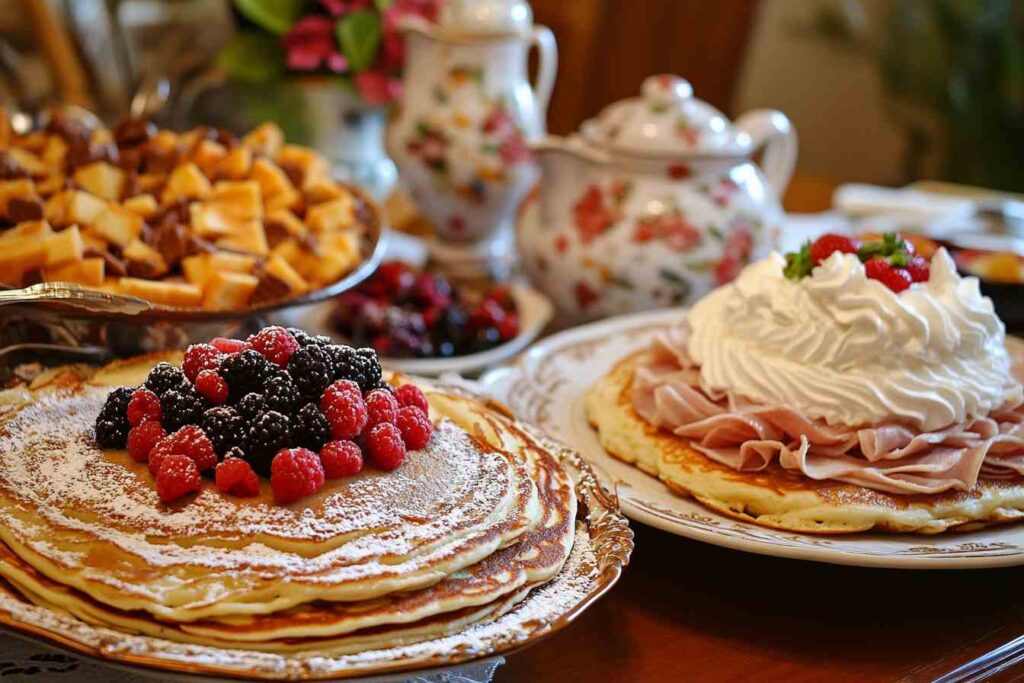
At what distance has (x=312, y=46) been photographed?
2.18 metres

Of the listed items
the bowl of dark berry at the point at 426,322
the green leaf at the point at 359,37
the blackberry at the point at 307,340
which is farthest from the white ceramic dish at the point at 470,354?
the green leaf at the point at 359,37

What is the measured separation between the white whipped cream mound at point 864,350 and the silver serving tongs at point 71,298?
0.70 meters

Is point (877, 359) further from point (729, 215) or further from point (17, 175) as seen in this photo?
point (17, 175)

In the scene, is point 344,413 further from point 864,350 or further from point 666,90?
point 666,90

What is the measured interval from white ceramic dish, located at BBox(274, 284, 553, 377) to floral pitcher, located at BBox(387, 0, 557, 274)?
240mm

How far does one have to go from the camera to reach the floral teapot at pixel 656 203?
1.80m

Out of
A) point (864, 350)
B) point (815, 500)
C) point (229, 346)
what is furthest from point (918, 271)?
point (229, 346)

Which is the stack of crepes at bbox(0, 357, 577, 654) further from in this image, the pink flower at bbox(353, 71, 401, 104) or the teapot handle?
the pink flower at bbox(353, 71, 401, 104)

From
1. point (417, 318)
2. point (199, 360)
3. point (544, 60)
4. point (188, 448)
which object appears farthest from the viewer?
point (544, 60)

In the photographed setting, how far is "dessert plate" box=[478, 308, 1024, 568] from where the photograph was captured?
1.08 m

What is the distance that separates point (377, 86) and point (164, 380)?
1313 millimetres

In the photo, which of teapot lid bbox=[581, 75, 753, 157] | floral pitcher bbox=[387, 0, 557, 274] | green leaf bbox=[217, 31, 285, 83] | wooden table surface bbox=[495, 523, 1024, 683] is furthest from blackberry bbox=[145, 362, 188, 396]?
green leaf bbox=[217, 31, 285, 83]

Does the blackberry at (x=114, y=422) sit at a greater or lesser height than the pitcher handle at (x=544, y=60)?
lesser

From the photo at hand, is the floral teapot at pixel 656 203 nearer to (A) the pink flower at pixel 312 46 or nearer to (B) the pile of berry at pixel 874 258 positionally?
(B) the pile of berry at pixel 874 258
